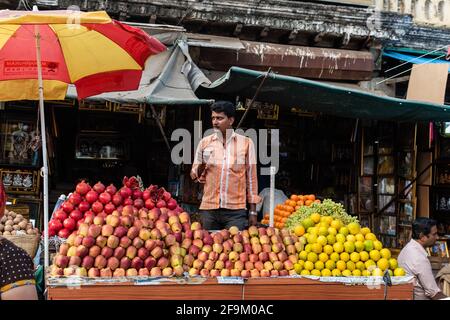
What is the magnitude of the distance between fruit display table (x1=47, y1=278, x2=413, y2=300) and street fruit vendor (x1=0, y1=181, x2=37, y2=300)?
1289 mm

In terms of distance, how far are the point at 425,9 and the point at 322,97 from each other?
4.38 metres

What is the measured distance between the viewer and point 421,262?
17.0ft

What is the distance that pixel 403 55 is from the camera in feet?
33.5

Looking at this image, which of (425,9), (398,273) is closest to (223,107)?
(398,273)

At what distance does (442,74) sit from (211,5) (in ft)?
12.2

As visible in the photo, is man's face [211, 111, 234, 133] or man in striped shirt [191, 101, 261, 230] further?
man in striped shirt [191, 101, 261, 230]

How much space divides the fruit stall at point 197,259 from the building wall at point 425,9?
6.56m

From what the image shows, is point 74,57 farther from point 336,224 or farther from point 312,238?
point 336,224

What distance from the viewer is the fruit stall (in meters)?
4.27

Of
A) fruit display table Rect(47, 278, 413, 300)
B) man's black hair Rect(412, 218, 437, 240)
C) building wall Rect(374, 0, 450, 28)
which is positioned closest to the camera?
fruit display table Rect(47, 278, 413, 300)

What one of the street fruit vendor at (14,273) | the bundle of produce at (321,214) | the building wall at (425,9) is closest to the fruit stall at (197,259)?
the bundle of produce at (321,214)

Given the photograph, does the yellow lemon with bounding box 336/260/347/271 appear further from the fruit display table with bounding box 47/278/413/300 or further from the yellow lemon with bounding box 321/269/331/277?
the fruit display table with bounding box 47/278/413/300

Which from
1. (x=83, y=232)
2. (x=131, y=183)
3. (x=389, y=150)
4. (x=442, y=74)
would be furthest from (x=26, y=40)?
(x=389, y=150)

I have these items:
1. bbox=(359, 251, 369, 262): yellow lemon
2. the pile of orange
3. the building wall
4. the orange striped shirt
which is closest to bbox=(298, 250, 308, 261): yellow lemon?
bbox=(359, 251, 369, 262): yellow lemon
